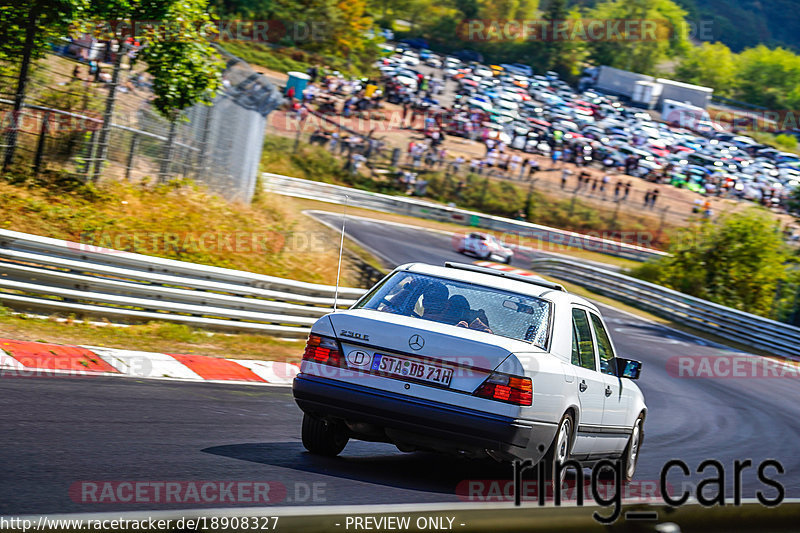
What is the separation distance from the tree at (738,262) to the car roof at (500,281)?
92.8 ft

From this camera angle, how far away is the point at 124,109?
15945mm

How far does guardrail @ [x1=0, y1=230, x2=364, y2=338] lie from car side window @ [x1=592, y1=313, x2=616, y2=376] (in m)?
6.25

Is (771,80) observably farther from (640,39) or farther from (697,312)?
(697,312)

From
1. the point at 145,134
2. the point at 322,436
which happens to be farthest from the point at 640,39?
the point at 322,436

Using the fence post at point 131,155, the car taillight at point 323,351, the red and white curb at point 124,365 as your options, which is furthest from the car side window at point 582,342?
the fence post at point 131,155

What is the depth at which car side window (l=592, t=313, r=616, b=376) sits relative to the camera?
289 inches

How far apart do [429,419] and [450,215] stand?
41090 millimetres

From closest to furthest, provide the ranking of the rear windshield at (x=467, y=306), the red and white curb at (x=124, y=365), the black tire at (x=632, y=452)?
the rear windshield at (x=467, y=306), the black tire at (x=632, y=452), the red and white curb at (x=124, y=365)

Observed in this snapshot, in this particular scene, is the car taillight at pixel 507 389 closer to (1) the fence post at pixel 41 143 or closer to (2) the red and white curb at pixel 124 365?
(2) the red and white curb at pixel 124 365

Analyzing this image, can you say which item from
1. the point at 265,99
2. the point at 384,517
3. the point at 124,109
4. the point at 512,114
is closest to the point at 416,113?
the point at 512,114

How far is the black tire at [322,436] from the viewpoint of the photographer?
6.69m

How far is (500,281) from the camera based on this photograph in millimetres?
6898

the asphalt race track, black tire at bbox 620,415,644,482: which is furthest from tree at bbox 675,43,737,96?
black tire at bbox 620,415,644,482

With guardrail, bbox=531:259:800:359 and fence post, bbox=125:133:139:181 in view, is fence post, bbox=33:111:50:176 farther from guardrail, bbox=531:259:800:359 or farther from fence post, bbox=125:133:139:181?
guardrail, bbox=531:259:800:359
